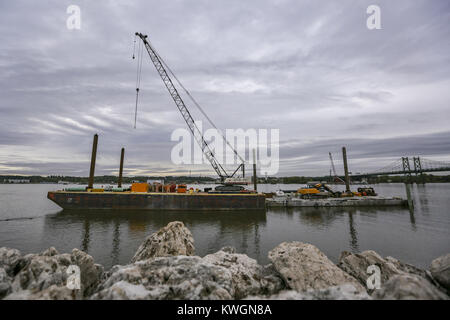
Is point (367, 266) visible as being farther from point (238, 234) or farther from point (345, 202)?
point (345, 202)

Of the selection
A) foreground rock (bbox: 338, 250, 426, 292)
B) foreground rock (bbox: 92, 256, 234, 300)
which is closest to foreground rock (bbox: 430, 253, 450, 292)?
foreground rock (bbox: 338, 250, 426, 292)

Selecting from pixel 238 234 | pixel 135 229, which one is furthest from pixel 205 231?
pixel 135 229

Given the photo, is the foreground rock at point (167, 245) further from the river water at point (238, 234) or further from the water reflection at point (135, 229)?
the water reflection at point (135, 229)

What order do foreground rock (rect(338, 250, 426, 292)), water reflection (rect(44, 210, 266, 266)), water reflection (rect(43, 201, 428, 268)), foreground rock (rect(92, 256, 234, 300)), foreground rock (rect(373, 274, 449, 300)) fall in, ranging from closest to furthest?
foreground rock (rect(373, 274, 449, 300)), foreground rock (rect(92, 256, 234, 300)), foreground rock (rect(338, 250, 426, 292)), water reflection (rect(43, 201, 428, 268)), water reflection (rect(44, 210, 266, 266))

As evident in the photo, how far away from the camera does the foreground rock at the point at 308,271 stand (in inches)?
202

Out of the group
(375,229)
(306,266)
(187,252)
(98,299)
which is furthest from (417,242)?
(98,299)

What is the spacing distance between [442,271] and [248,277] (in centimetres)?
545

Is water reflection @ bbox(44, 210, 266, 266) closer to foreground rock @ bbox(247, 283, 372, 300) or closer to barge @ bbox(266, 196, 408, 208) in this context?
barge @ bbox(266, 196, 408, 208)

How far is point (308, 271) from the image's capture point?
17.7 ft

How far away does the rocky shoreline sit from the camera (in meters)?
4.02

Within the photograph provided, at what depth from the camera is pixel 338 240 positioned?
14680 millimetres

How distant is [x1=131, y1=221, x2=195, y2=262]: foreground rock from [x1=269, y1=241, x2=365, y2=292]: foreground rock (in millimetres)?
3882

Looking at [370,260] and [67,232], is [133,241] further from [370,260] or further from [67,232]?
[370,260]

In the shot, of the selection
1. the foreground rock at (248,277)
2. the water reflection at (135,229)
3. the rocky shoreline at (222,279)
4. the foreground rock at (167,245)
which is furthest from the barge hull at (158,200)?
the foreground rock at (248,277)
